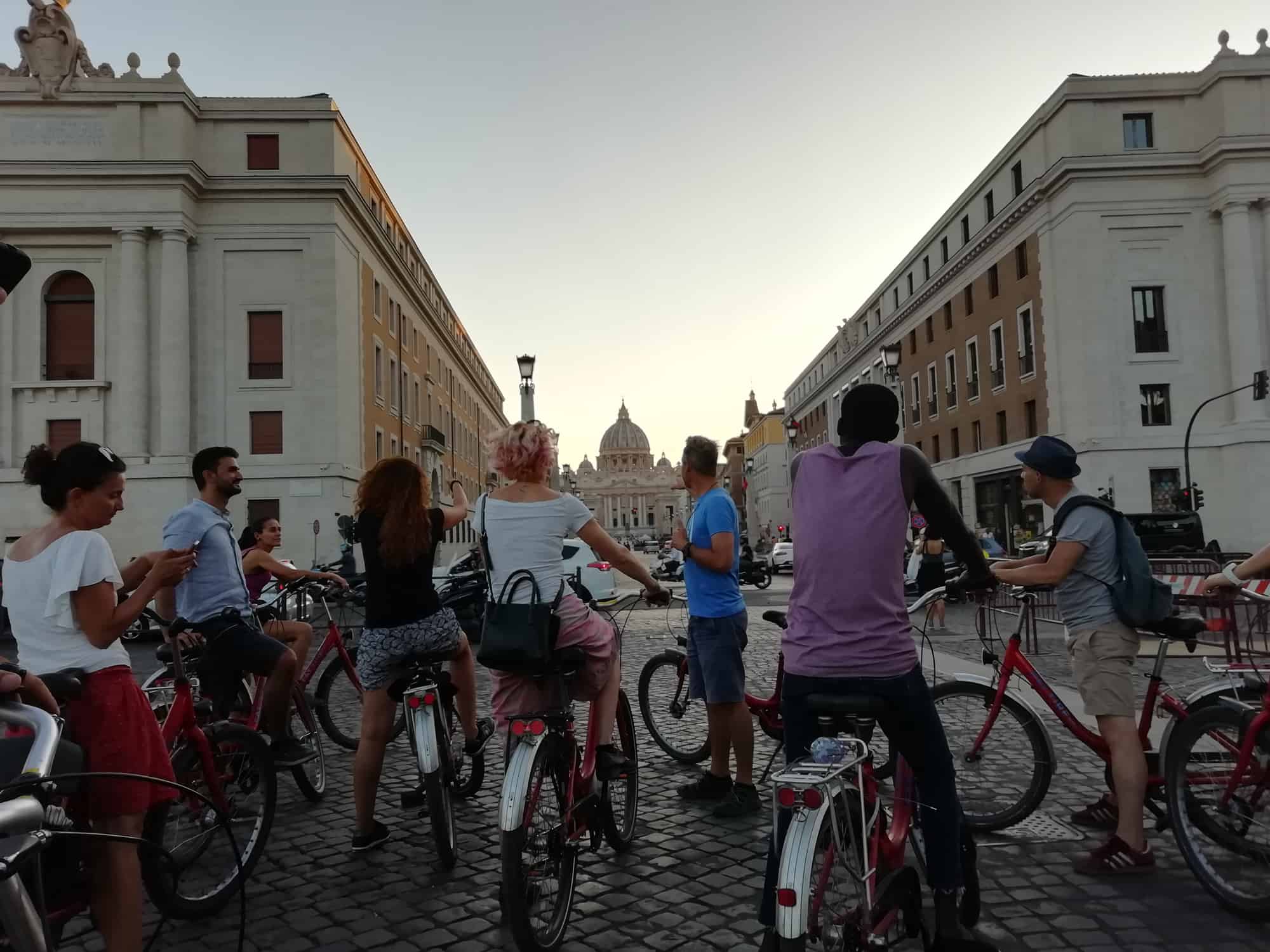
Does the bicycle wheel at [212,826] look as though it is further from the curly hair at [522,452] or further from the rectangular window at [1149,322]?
the rectangular window at [1149,322]

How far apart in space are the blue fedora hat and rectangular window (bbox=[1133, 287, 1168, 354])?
3254 cm

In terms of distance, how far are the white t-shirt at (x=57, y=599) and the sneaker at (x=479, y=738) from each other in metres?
2.55

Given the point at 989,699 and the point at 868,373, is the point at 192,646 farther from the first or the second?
the point at 868,373

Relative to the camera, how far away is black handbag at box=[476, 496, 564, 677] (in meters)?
3.52

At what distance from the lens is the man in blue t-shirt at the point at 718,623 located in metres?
4.95

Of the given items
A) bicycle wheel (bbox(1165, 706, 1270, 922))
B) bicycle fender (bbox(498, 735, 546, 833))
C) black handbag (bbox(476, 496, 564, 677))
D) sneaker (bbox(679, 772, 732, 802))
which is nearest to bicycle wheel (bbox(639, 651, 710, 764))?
sneaker (bbox(679, 772, 732, 802))

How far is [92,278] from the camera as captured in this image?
32.1 meters

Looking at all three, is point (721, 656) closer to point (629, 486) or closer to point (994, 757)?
point (994, 757)

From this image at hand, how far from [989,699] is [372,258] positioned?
3703cm

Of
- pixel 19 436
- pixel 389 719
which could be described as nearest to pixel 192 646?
pixel 389 719

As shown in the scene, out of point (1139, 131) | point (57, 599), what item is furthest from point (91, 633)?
point (1139, 131)

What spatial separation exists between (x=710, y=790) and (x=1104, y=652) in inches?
89.1

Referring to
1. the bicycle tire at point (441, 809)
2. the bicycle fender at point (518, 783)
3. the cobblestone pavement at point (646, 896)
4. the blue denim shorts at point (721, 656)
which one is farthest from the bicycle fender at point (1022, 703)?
the bicycle tire at point (441, 809)

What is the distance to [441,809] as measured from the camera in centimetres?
423
